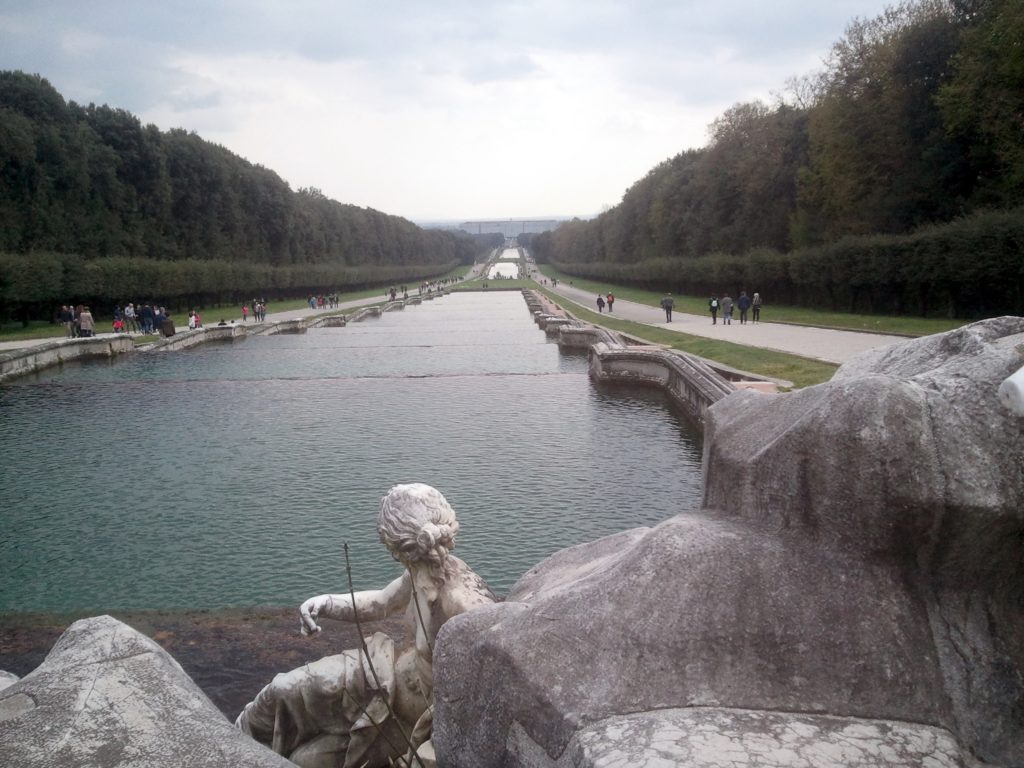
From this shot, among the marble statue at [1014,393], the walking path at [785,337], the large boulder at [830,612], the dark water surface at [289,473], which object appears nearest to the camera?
the marble statue at [1014,393]

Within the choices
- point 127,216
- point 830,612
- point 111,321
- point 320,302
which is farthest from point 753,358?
point 127,216

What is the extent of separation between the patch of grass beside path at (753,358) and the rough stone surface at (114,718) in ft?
40.0

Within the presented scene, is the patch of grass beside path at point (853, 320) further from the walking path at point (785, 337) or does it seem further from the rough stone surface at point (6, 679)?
the rough stone surface at point (6, 679)

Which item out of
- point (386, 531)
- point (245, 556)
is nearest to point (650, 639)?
point (386, 531)

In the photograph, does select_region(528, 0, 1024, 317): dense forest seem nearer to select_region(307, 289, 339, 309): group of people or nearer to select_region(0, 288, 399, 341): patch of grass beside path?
select_region(307, 289, 339, 309): group of people

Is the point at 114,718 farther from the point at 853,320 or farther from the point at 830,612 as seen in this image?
the point at 853,320

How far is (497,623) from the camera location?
2641 mm

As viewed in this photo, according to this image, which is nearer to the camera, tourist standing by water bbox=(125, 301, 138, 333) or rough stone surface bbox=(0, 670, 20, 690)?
rough stone surface bbox=(0, 670, 20, 690)

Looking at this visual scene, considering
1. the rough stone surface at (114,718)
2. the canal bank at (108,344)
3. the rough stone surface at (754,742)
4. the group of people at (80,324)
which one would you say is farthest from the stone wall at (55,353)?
the rough stone surface at (754,742)

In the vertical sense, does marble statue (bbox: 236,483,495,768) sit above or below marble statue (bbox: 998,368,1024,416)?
below

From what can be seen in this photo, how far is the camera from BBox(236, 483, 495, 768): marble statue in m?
3.18

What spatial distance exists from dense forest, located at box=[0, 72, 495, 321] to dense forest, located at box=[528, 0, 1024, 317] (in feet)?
97.6

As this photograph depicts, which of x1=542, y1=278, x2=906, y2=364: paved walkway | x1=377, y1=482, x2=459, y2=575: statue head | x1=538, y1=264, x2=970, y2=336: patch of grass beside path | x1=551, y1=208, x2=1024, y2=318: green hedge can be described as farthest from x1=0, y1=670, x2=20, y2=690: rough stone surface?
x1=551, y1=208, x2=1024, y2=318: green hedge

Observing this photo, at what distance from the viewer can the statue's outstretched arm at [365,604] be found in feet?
11.4
